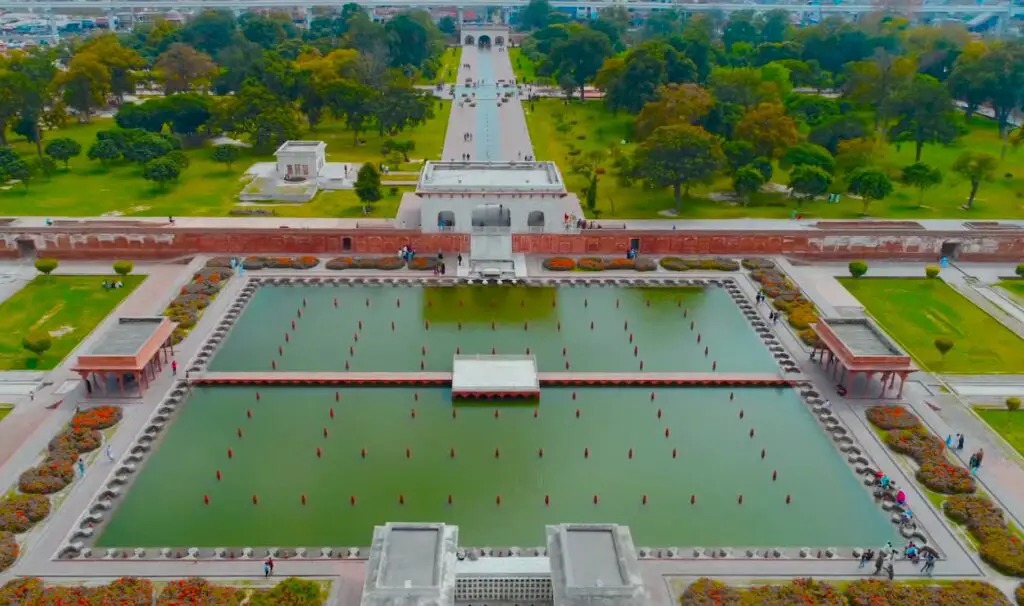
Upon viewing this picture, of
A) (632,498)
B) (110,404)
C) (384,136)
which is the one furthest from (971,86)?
(110,404)

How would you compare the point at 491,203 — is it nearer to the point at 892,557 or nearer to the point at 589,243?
the point at 589,243

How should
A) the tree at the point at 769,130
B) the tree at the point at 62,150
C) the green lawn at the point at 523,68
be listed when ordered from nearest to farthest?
the tree at the point at 769,130
the tree at the point at 62,150
the green lawn at the point at 523,68

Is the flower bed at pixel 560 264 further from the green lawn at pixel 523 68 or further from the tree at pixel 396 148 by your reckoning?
the green lawn at pixel 523 68

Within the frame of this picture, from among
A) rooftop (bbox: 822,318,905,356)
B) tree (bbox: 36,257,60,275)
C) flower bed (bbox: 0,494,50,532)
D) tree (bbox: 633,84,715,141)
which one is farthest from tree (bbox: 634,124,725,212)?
flower bed (bbox: 0,494,50,532)

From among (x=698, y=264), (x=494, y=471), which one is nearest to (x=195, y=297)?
(x=494, y=471)

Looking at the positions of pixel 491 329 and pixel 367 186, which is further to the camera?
pixel 367 186

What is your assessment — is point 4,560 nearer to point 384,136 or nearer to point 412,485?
point 412,485

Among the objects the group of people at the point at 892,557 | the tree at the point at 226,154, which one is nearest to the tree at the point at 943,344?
the group of people at the point at 892,557

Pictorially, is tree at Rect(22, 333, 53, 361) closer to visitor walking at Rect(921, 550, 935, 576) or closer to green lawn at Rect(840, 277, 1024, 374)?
visitor walking at Rect(921, 550, 935, 576)
